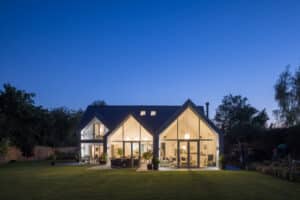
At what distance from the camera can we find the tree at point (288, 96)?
26703 mm

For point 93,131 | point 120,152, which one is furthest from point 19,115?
point 120,152

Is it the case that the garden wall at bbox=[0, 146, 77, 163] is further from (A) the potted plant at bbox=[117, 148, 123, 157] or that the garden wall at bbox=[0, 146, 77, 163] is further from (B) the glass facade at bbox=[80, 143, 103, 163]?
(A) the potted plant at bbox=[117, 148, 123, 157]

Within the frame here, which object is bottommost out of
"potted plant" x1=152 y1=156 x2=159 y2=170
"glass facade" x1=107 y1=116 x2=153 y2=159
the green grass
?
"potted plant" x1=152 y1=156 x2=159 y2=170

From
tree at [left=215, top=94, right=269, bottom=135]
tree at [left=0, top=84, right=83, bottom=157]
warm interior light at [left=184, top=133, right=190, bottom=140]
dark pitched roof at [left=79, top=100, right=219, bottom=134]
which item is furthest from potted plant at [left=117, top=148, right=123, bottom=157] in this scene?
tree at [left=215, top=94, right=269, bottom=135]

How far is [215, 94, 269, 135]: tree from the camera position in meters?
43.2

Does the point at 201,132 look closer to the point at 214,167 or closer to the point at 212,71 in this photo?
the point at 214,167

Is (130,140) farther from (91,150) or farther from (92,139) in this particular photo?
(91,150)

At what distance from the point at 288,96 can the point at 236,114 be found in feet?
58.6

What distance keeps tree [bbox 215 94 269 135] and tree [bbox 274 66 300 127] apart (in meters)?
15.4

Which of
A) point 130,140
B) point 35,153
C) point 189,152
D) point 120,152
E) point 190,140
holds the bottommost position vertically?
point 35,153

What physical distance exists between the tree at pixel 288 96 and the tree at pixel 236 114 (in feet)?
50.6

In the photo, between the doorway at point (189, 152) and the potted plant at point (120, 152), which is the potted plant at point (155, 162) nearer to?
the doorway at point (189, 152)

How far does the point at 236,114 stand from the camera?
147ft

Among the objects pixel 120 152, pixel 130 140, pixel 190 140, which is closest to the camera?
pixel 190 140
